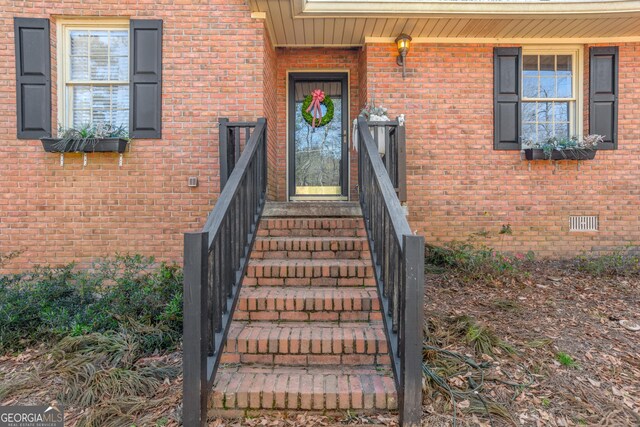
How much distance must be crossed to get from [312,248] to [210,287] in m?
1.38

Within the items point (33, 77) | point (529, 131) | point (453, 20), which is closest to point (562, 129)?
point (529, 131)

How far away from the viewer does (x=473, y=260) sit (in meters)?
4.21

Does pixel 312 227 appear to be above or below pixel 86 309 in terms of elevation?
above

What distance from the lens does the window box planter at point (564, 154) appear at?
4781 millimetres

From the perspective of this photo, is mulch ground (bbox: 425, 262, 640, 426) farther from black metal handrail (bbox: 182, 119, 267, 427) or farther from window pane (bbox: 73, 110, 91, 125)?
window pane (bbox: 73, 110, 91, 125)

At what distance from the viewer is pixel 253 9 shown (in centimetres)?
437

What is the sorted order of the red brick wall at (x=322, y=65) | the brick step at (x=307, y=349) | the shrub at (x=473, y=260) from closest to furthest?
the brick step at (x=307, y=349) < the shrub at (x=473, y=260) < the red brick wall at (x=322, y=65)

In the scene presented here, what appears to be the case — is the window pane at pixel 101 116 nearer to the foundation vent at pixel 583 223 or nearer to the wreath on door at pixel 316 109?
the wreath on door at pixel 316 109

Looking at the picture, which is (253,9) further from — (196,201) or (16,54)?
(16,54)

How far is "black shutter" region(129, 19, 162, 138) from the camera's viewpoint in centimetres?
444

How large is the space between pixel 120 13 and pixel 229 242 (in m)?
3.71

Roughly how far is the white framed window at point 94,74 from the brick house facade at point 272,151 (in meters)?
0.11

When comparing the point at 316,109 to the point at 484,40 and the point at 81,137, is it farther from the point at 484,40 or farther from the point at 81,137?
the point at 81,137

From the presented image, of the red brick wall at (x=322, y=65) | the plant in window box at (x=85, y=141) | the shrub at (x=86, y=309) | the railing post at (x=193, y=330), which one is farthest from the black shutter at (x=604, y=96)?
the plant in window box at (x=85, y=141)
